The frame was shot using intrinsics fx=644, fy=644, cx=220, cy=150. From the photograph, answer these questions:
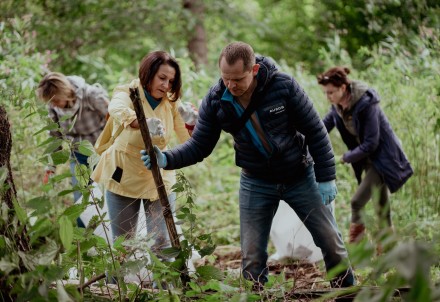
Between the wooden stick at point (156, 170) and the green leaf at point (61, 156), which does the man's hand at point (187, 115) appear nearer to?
the wooden stick at point (156, 170)

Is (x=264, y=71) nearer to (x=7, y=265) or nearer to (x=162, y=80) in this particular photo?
(x=162, y=80)

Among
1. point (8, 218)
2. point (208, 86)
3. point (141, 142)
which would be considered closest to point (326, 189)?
point (141, 142)

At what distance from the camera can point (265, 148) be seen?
3719 mm

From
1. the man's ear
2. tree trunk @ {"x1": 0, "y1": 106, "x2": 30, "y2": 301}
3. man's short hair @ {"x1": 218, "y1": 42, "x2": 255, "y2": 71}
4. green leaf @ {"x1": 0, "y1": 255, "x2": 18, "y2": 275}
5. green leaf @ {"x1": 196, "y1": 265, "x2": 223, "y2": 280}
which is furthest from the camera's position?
the man's ear

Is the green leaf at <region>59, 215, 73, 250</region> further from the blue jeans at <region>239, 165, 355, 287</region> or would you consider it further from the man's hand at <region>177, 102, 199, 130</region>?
the man's hand at <region>177, 102, 199, 130</region>

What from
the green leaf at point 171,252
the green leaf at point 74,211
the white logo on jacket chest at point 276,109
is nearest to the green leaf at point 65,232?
the green leaf at point 74,211

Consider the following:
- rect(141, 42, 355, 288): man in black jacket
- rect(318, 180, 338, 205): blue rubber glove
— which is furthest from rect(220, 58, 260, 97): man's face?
rect(318, 180, 338, 205): blue rubber glove

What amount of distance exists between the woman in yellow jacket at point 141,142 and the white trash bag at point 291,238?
4.16 ft

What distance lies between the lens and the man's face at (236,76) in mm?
3482

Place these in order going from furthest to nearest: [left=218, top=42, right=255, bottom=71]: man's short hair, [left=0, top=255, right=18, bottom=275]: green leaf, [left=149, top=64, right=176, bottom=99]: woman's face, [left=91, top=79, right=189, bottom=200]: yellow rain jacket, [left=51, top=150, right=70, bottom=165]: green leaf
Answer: [left=91, top=79, right=189, bottom=200]: yellow rain jacket
[left=149, top=64, right=176, bottom=99]: woman's face
[left=218, top=42, right=255, bottom=71]: man's short hair
[left=51, top=150, right=70, bottom=165]: green leaf
[left=0, top=255, right=18, bottom=275]: green leaf

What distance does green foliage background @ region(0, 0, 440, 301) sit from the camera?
2.35 metres

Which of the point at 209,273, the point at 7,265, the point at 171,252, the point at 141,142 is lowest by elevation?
the point at 209,273

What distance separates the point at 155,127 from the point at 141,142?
34cm

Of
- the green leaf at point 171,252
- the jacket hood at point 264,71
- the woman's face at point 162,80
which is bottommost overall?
the green leaf at point 171,252
